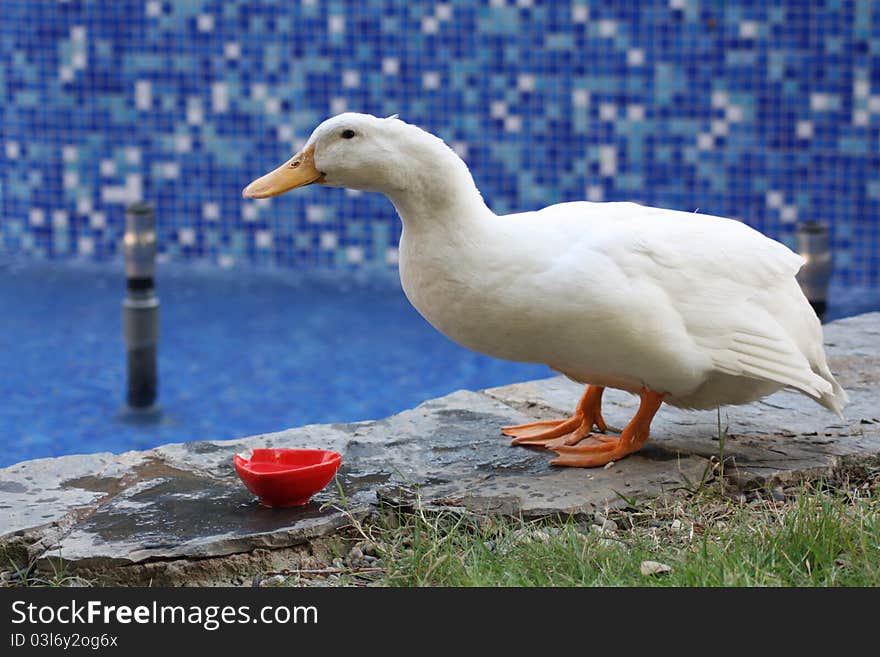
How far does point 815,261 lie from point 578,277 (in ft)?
10.3

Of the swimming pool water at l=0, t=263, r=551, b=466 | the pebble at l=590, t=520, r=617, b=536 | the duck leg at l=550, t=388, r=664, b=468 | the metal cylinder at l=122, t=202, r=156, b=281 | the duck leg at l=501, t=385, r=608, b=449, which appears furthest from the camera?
the swimming pool water at l=0, t=263, r=551, b=466

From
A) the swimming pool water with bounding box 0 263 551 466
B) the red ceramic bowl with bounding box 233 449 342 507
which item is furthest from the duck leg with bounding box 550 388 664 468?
the swimming pool water with bounding box 0 263 551 466

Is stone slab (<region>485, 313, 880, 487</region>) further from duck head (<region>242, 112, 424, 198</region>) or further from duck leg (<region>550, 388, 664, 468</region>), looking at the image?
duck head (<region>242, 112, 424, 198</region>)

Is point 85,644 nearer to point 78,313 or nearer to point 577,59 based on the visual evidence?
point 78,313

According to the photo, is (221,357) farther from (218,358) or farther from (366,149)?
(366,149)

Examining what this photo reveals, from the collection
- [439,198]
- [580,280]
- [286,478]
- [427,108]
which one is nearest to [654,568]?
[580,280]

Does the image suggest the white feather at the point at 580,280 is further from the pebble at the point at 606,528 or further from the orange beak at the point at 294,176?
the pebble at the point at 606,528

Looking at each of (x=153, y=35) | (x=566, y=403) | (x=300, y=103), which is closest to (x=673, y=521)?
(x=566, y=403)

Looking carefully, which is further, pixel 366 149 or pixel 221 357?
pixel 221 357

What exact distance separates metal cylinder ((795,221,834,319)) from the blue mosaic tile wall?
5.44 ft

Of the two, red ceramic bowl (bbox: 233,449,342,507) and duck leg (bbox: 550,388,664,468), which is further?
duck leg (bbox: 550,388,664,468)

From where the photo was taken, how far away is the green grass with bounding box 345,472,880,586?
215 centimetres

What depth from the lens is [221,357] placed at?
6109 millimetres

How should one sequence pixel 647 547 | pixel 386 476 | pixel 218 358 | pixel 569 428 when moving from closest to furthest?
pixel 647 547, pixel 386 476, pixel 569 428, pixel 218 358
